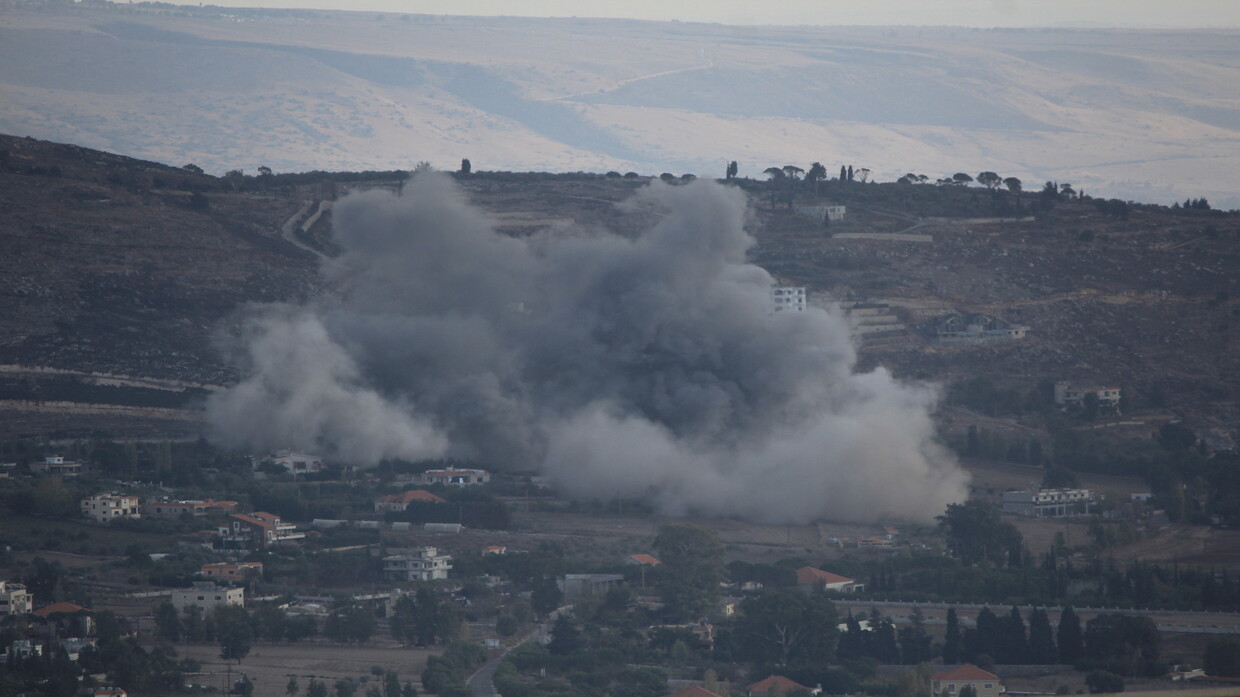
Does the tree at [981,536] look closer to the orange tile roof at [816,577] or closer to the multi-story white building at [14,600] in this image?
the orange tile roof at [816,577]

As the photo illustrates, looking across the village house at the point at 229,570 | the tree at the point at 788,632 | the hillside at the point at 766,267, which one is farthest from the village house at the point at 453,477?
the tree at the point at 788,632

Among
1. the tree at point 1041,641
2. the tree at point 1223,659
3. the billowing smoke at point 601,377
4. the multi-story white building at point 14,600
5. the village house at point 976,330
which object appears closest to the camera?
the tree at point 1223,659

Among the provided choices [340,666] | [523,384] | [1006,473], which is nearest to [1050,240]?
[1006,473]

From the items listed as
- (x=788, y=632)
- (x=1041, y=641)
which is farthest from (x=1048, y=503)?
(x=788, y=632)

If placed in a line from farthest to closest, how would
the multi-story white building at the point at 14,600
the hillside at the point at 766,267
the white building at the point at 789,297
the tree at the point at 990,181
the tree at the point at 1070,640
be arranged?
the tree at the point at 990,181 < the white building at the point at 789,297 < the hillside at the point at 766,267 < the multi-story white building at the point at 14,600 < the tree at the point at 1070,640

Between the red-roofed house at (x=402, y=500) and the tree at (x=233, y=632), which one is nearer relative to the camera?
the tree at (x=233, y=632)

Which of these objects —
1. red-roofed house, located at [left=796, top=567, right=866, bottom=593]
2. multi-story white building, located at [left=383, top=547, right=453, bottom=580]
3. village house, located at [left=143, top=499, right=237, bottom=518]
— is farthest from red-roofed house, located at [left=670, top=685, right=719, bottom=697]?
village house, located at [left=143, top=499, right=237, bottom=518]

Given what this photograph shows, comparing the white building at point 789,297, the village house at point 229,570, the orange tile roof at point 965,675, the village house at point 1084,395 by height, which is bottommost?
the village house at point 229,570
